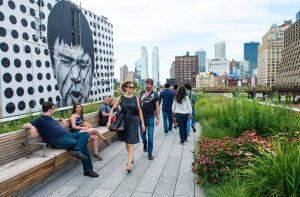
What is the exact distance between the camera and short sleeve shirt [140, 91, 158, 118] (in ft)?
23.3

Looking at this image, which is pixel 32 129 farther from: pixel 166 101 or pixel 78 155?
pixel 166 101

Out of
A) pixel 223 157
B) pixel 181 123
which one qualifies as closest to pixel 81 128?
pixel 181 123

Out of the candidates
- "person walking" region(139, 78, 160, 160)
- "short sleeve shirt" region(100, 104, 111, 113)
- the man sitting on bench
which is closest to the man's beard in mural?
"short sleeve shirt" region(100, 104, 111, 113)

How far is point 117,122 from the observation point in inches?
228

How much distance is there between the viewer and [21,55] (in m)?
14.0

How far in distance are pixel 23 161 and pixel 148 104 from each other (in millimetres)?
3198

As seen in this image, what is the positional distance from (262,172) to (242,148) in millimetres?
1130

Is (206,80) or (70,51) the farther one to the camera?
(206,80)

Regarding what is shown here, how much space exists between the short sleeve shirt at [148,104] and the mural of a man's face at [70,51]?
11273 mm

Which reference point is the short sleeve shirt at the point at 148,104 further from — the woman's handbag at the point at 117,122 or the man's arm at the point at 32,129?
the man's arm at the point at 32,129

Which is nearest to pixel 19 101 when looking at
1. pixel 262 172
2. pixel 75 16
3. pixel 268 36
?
pixel 75 16

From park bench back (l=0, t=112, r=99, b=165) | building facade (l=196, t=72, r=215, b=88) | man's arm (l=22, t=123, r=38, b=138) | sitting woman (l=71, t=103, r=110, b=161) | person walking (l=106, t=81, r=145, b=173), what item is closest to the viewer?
park bench back (l=0, t=112, r=99, b=165)

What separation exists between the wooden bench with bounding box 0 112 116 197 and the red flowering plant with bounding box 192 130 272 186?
8.28 feet

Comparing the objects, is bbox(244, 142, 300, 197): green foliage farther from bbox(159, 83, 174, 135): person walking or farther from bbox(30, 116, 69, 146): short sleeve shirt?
bbox(159, 83, 174, 135): person walking
